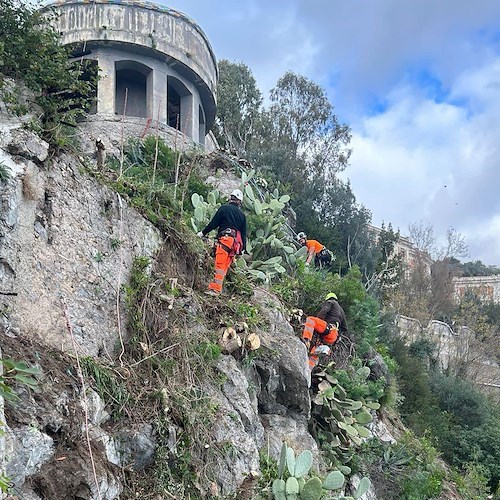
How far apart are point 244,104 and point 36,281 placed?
25.3 meters

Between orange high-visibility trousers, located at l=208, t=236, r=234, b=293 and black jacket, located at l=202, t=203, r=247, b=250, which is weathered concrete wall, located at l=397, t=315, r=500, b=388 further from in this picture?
orange high-visibility trousers, located at l=208, t=236, r=234, b=293

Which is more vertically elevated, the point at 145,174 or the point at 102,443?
the point at 145,174

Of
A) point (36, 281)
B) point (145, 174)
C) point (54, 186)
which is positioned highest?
point (145, 174)

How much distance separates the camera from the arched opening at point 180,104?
736 inches

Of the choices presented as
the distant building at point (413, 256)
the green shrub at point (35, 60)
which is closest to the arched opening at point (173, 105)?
the green shrub at point (35, 60)

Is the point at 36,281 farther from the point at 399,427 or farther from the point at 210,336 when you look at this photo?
the point at 399,427

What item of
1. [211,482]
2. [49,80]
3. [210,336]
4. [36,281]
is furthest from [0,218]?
[49,80]

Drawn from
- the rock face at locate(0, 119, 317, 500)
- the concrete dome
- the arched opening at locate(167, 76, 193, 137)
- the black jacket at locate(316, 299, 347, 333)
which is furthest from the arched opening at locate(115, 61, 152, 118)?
the rock face at locate(0, 119, 317, 500)

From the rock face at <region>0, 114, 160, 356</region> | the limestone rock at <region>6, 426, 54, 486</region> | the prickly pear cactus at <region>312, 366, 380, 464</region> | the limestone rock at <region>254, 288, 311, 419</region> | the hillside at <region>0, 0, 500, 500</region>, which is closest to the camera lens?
the limestone rock at <region>6, 426, 54, 486</region>

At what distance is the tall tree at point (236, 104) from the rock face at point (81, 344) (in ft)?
67.7

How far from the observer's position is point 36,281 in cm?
687

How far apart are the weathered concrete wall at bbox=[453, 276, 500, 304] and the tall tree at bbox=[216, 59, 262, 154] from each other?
12679mm

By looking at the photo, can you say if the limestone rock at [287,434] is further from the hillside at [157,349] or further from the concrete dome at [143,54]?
the concrete dome at [143,54]

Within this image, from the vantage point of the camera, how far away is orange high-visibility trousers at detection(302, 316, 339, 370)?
34.9 feet
